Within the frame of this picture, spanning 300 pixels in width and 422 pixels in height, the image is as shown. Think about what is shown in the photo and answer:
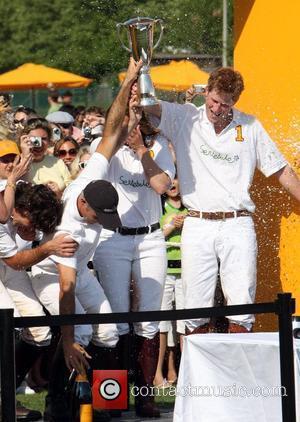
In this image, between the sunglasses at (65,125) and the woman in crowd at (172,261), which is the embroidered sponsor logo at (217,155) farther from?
the sunglasses at (65,125)

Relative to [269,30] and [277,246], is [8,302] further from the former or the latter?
[269,30]

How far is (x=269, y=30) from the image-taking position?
26.8 ft

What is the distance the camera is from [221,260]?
760 cm

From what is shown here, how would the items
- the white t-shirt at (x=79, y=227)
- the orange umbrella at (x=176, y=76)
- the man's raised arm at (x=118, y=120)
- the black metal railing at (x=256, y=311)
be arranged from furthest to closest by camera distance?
the orange umbrella at (x=176, y=76)
the man's raised arm at (x=118, y=120)
the white t-shirt at (x=79, y=227)
the black metal railing at (x=256, y=311)

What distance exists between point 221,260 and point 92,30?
22.8 ft

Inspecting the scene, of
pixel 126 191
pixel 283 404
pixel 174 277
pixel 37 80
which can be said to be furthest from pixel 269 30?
pixel 37 80

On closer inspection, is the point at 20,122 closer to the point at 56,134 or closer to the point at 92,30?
the point at 56,134

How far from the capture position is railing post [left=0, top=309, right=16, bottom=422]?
17.3ft

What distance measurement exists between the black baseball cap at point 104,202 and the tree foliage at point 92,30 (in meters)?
2.26

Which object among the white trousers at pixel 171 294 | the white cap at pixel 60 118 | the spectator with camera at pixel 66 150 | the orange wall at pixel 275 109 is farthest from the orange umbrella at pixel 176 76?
the orange wall at pixel 275 109

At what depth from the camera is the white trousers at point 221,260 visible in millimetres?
7551

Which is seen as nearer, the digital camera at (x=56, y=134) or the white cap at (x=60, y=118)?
the digital camera at (x=56, y=134)

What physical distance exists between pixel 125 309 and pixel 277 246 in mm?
1274

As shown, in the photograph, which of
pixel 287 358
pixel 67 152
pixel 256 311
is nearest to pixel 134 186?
pixel 256 311
